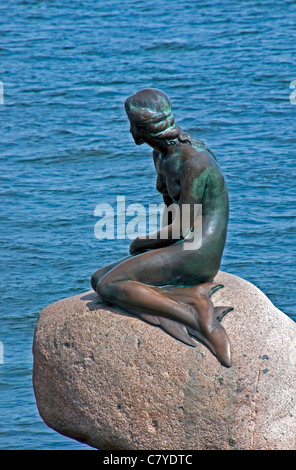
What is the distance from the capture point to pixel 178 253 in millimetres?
7820

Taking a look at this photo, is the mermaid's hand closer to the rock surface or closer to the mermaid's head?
the rock surface

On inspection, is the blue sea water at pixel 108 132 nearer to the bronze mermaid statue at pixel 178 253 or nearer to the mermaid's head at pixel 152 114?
the bronze mermaid statue at pixel 178 253

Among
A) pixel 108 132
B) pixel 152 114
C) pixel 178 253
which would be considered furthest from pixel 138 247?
pixel 108 132

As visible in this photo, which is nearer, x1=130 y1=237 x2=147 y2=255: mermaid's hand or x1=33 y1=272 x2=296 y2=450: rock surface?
x1=33 y1=272 x2=296 y2=450: rock surface

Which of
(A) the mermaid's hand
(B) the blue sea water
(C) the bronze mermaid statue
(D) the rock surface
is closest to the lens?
A: (D) the rock surface

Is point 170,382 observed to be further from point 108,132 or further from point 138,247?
point 108,132

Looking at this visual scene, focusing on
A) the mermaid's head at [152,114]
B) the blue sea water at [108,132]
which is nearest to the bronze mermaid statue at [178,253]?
the mermaid's head at [152,114]

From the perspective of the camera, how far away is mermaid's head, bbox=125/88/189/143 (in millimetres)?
7645

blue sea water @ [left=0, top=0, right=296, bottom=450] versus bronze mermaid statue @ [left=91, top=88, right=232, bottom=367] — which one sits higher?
bronze mermaid statue @ [left=91, top=88, right=232, bottom=367]

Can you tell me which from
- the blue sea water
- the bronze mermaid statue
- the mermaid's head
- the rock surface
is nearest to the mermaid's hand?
the bronze mermaid statue

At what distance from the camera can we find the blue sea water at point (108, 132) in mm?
11656

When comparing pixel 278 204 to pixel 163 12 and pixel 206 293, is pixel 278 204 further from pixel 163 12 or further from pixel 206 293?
pixel 163 12

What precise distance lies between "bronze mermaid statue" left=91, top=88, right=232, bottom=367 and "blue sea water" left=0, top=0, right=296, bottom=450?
6.12ft

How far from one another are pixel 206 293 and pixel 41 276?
14.8 feet
